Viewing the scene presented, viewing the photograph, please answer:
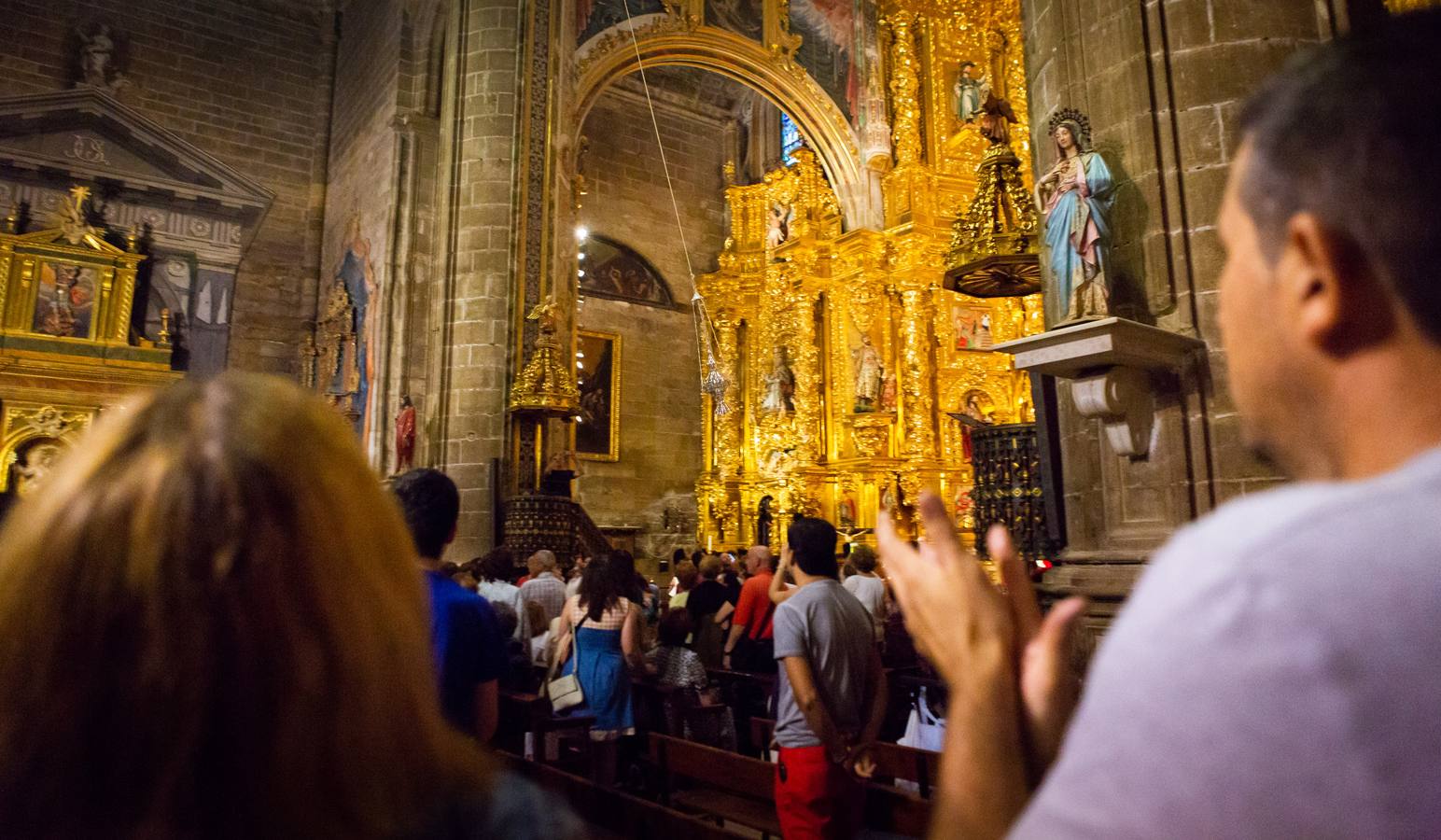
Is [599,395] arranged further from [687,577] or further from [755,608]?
[755,608]

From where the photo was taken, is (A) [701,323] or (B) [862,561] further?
(A) [701,323]

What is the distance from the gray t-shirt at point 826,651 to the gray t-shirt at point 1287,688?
273cm

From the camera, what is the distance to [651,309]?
64.7 ft

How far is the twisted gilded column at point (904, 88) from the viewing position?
1616 centimetres

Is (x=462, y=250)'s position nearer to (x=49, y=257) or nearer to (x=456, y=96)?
(x=456, y=96)

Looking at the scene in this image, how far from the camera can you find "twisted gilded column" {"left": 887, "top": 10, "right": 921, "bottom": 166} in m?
16.2

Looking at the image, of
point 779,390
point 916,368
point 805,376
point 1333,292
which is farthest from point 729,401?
point 1333,292

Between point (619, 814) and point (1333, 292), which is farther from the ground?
point (1333, 292)

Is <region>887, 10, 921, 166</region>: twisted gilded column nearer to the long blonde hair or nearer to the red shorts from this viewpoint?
the red shorts

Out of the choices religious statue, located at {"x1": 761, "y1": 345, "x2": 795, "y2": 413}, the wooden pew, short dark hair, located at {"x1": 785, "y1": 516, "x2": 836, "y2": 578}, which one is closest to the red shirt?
the wooden pew

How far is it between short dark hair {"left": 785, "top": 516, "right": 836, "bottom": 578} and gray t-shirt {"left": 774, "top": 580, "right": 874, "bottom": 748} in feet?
0.23

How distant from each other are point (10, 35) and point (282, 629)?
18.1 metres

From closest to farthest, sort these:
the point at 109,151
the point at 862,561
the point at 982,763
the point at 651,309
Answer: the point at 982,763
the point at 862,561
the point at 109,151
the point at 651,309

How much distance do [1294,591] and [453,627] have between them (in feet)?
7.27
